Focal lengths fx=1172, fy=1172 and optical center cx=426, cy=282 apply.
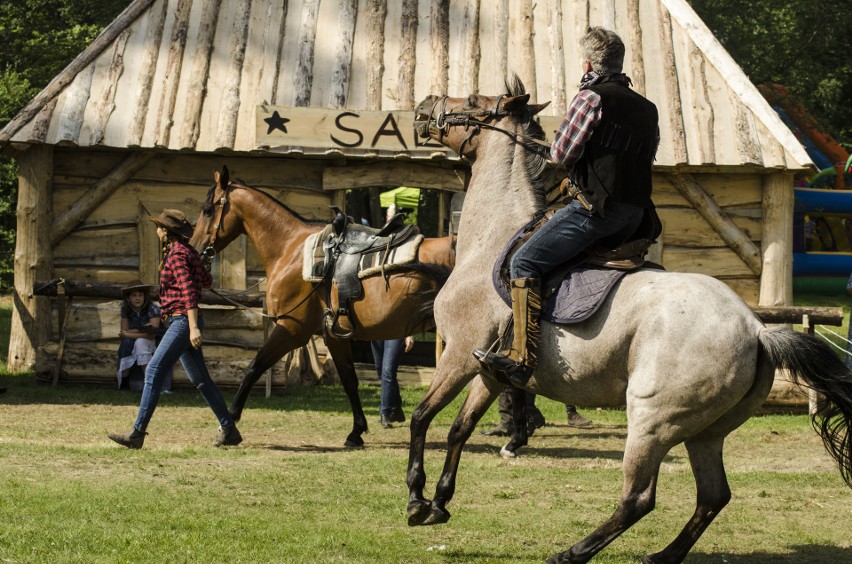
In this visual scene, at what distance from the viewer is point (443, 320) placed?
278 inches

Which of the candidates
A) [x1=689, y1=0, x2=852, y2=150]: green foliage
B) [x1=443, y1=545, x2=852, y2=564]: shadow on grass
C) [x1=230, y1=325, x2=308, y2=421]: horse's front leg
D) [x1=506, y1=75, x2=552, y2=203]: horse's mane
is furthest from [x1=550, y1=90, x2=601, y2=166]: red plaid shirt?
[x1=689, y1=0, x2=852, y2=150]: green foliage

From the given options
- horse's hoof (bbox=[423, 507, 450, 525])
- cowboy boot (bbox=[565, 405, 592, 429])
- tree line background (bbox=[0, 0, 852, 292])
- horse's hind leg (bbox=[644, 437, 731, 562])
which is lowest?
cowboy boot (bbox=[565, 405, 592, 429])

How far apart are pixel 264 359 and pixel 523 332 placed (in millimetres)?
5095

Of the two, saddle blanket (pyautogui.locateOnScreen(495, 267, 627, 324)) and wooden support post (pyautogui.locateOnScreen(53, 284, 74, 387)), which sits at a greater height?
saddle blanket (pyautogui.locateOnScreen(495, 267, 627, 324))

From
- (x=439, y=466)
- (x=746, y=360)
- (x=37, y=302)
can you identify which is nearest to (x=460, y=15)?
(x=37, y=302)

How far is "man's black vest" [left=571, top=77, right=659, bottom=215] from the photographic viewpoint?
6.32m

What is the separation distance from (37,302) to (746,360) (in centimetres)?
1114

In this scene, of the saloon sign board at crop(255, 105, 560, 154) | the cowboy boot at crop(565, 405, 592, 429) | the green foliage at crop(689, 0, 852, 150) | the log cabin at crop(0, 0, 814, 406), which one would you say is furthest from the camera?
the green foliage at crop(689, 0, 852, 150)

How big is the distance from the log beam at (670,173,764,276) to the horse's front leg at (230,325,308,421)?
640 cm

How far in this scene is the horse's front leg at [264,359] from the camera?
1098cm

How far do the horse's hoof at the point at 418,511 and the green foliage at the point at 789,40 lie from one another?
23257 mm

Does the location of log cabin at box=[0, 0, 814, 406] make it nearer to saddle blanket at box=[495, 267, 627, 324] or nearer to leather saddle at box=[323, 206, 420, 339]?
leather saddle at box=[323, 206, 420, 339]

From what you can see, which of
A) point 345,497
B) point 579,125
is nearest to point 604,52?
point 579,125

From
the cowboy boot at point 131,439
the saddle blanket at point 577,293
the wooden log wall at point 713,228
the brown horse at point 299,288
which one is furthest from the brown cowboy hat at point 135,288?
the saddle blanket at point 577,293
